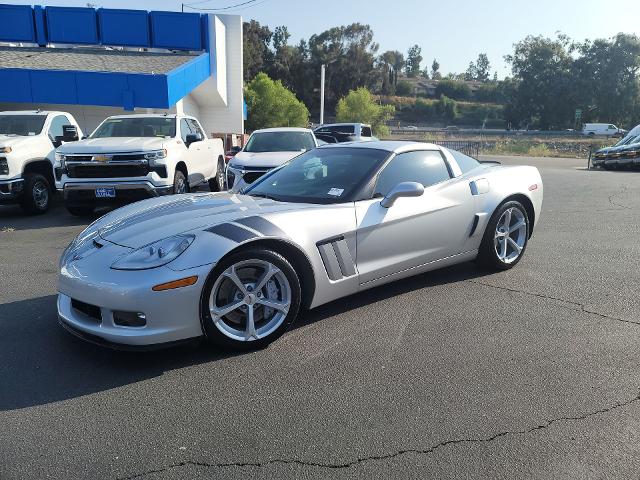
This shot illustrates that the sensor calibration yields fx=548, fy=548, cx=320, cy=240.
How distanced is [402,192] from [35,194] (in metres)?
7.82

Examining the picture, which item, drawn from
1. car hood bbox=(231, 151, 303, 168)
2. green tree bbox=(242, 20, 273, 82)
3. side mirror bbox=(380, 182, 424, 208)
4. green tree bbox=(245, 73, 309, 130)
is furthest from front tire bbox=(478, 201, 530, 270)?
green tree bbox=(242, 20, 273, 82)

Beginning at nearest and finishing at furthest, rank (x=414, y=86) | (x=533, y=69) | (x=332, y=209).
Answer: (x=332, y=209) → (x=533, y=69) → (x=414, y=86)

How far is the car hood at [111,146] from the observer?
28.5 ft

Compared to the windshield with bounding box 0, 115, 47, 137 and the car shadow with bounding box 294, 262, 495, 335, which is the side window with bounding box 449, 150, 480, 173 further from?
the windshield with bounding box 0, 115, 47, 137

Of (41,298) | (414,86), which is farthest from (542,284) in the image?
(414,86)

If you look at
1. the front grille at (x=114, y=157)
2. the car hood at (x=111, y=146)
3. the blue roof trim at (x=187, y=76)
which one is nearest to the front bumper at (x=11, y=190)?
the car hood at (x=111, y=146)

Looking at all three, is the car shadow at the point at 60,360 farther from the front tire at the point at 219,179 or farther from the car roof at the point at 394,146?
the front tire at the point at 219,179

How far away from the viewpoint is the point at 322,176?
15.8 ft

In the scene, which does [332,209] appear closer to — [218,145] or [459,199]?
[459,199]

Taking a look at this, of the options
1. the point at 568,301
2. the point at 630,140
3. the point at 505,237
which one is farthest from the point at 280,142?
the point at 630,140

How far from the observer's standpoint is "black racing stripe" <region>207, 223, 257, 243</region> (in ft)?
11.8

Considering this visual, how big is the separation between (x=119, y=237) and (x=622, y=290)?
14.5ft

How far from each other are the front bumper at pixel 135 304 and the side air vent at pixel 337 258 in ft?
3.06

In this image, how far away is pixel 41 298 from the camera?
4.85 meters
